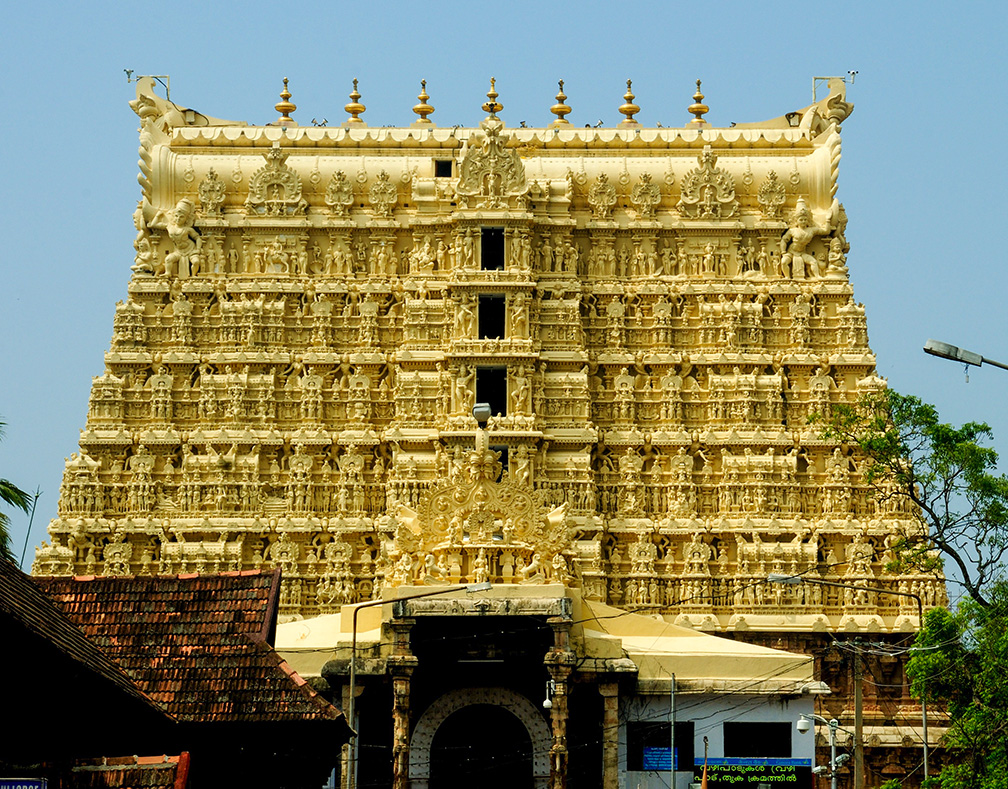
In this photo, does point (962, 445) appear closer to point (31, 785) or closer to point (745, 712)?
point (745, 712)

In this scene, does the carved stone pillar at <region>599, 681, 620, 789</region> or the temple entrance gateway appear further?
the temple entrance gateway

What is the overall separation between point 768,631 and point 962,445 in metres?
11.8

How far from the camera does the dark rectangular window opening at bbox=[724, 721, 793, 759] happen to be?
63625mm

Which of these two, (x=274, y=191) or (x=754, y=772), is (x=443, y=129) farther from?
(x=754, y=772)

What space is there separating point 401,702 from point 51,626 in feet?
87.4

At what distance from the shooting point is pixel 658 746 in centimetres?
6325

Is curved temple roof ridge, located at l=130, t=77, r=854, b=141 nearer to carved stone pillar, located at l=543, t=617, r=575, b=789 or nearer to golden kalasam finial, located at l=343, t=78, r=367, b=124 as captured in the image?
golden kalasam finial, located at l=343, t=78, r=367, b=124

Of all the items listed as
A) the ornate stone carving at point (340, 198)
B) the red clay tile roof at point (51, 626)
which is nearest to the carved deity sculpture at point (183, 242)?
the ornate stone carving at point (340, 198)

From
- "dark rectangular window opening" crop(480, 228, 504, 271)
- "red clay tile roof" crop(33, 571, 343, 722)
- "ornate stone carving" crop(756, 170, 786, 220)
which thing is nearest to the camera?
"red clay tile roof" crop(33, 571, 343, 722)

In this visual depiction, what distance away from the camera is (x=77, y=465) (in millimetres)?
75250

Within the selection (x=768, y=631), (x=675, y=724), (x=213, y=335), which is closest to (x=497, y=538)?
(x=675, y=724)

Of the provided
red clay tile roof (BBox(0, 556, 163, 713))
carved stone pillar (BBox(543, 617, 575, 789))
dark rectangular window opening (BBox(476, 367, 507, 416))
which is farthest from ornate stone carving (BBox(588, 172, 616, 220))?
red clay tile roof (BBox(0, 556, 163, 713))

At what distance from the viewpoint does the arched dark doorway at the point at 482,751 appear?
209ft

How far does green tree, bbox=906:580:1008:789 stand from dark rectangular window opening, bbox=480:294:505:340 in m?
22.9
